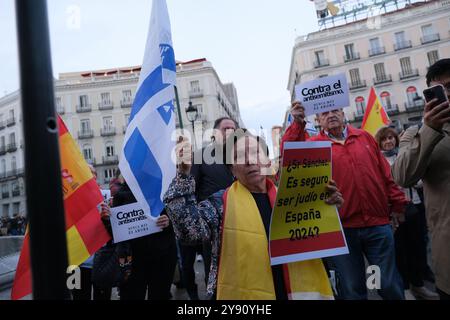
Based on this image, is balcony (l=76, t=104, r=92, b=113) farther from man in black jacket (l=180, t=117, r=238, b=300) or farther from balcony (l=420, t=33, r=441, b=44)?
man in black jacket (l=180, t=117, r=238, b=300)

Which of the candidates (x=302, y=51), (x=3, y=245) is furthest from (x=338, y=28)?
(x=3, y=245)

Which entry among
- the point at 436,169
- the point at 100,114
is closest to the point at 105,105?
the point at 100,114

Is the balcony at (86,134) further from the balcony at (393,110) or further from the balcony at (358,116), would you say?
the balcony at (393,110)

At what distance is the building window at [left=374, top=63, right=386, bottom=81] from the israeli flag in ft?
130

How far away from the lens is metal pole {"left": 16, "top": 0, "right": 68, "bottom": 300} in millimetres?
650

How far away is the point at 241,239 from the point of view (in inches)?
68.6

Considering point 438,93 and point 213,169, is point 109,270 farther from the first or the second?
point 438,93

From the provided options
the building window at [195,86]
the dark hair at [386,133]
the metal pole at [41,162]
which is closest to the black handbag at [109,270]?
the metal pole at [41,162]

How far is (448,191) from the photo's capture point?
1864 mm

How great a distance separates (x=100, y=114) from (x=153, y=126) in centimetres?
4357

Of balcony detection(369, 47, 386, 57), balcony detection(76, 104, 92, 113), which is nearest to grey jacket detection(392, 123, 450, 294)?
balcony detection(369, 47, 386, 57)

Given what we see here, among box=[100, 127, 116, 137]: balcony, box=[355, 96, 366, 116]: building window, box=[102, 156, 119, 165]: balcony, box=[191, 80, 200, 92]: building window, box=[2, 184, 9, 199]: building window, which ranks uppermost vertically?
box=[191, 80, 200, 92]: building window
